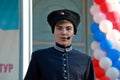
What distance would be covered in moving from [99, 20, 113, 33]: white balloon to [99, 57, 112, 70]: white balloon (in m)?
0.27

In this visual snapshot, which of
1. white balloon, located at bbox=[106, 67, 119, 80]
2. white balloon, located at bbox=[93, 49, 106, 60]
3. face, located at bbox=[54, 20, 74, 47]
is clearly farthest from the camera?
white balloon, located at bbox=[93, 49, 106, 60]

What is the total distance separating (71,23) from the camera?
2.24 meters

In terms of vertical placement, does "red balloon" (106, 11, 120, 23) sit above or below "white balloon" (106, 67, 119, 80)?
above

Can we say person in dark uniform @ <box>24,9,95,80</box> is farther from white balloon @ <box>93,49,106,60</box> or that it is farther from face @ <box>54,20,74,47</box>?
white balloon @ <box>93,49,106,60</box>

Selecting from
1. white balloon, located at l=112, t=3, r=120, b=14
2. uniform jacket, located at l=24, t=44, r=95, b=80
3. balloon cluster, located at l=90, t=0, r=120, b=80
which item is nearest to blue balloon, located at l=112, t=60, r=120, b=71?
balloon cluster, located at l=90, t=0, r=120, b=80

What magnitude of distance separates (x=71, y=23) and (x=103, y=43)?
50.2 inches

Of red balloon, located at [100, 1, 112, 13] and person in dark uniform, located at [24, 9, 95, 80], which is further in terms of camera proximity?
red balloon, located at [100, 1, 112, 13]

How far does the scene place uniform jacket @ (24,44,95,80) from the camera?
2229mm

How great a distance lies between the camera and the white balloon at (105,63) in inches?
135

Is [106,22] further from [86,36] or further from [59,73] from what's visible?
[86,36]

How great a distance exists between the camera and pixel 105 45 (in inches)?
135

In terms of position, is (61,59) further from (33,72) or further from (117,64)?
(117,64)

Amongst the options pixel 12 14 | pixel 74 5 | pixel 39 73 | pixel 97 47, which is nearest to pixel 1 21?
pixel 12 14

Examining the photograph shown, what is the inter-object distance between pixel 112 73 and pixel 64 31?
1.32 metres
